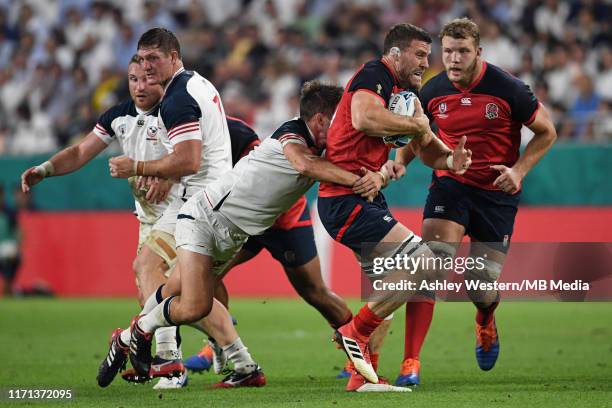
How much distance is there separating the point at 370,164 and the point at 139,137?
6.81 feet

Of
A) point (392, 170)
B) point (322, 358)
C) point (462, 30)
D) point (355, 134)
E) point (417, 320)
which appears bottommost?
point (322, 358)

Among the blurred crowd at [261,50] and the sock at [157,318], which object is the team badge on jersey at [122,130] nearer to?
the sock at [157,318]

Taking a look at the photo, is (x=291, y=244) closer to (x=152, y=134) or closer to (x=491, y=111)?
(x=152, y=134)

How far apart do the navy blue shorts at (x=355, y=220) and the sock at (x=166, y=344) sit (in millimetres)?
1492

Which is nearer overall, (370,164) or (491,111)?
(370,164)

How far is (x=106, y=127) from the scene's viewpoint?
9125mm

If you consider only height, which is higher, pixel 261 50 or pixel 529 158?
pixel 261 50

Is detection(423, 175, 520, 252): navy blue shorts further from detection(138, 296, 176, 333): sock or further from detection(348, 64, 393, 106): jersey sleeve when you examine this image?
detection(138, 296, 176, 333): sock

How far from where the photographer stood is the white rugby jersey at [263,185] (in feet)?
25.5

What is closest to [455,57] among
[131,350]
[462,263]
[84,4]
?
[462,263]

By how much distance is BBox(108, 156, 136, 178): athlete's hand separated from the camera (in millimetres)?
8125

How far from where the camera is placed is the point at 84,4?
79.4ft

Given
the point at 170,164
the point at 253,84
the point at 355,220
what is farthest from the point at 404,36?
the point at 253,84

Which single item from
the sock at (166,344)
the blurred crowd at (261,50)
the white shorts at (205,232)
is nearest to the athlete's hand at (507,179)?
the white shorts at (205,232)
